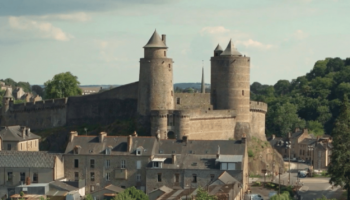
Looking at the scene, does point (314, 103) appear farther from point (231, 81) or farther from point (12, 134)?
point (12, 134)

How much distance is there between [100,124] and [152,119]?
10060 mm

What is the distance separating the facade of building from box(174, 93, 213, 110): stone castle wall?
18.3 metres

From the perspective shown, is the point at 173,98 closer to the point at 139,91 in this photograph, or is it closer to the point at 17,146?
the point at 139,91

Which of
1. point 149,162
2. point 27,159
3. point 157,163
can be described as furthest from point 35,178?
point 157,163

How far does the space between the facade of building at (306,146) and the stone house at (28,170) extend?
3505 cm

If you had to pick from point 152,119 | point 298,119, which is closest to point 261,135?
point 152,119

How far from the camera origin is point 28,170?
7306 centimetres

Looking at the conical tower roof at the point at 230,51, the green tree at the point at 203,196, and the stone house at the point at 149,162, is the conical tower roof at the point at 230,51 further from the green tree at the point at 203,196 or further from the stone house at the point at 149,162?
the green tree at the point at 203,196

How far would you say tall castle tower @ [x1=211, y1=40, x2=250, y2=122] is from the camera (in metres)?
85.2

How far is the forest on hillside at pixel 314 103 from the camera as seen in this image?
120 meters

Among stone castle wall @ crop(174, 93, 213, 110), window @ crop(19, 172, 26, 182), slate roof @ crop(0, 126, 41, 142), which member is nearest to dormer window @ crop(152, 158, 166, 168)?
window @ crop(19, 172, 26, 182)

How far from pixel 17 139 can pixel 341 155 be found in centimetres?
3098

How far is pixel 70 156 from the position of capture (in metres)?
74.4

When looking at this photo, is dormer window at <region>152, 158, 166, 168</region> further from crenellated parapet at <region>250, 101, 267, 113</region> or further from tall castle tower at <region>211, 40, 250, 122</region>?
crenellated parapet at <region>250, 101, 267, 113</region>
